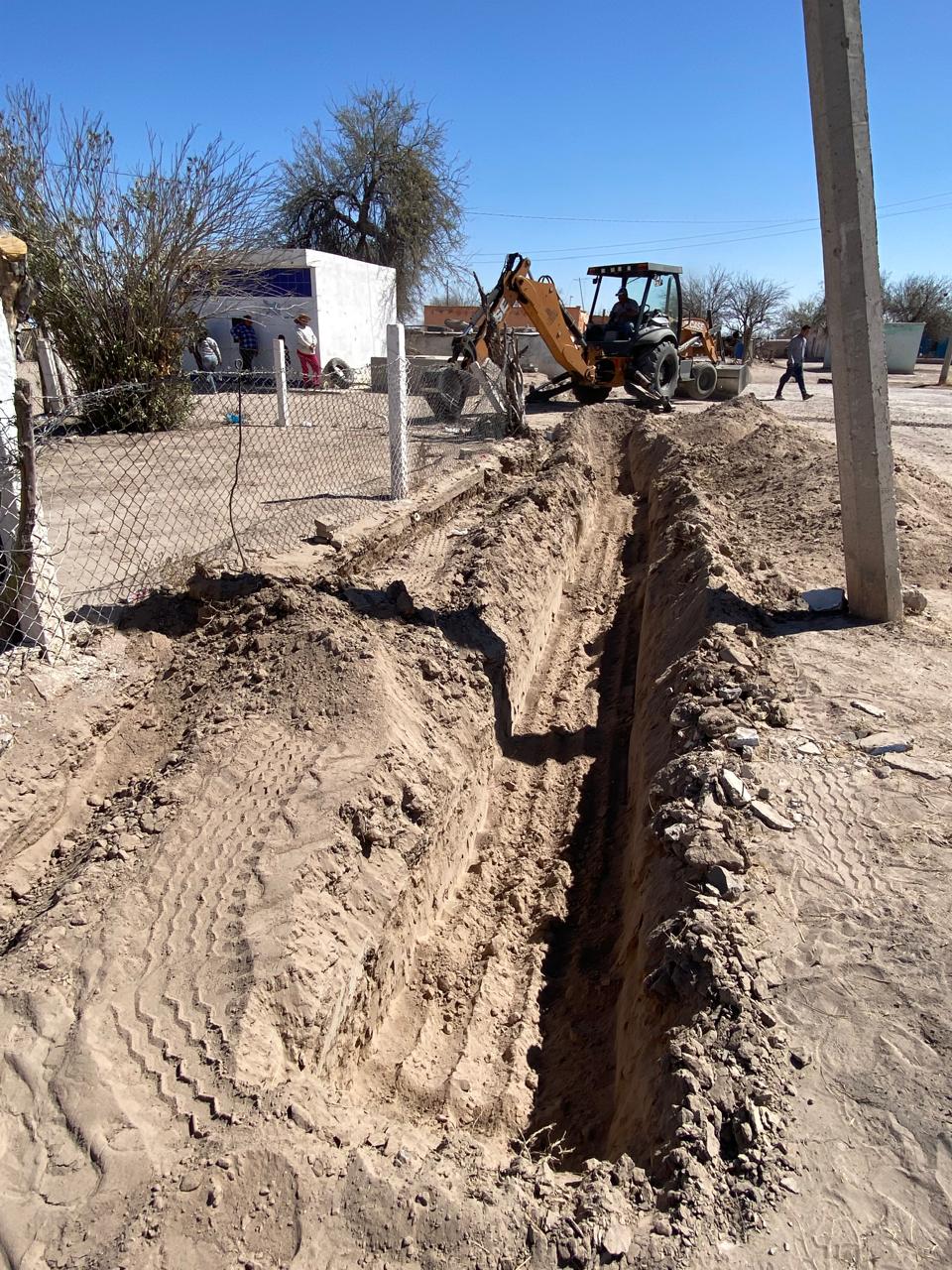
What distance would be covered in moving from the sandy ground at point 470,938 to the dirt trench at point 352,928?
1 cm

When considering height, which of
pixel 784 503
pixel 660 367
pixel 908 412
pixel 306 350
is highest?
pixel 306 350

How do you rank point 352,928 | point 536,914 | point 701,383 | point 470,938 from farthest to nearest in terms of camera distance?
1. point 701,383
2. point 536,914
3. point 470,938
4. point 352,928

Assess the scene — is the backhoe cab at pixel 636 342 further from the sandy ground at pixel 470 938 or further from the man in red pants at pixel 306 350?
the sandy ground at pixel 470 938

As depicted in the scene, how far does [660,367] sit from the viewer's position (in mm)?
16719

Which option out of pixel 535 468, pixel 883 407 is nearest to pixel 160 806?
pixel 883 407

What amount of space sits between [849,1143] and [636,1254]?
67 centimetres

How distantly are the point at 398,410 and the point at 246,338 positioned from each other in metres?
14.1

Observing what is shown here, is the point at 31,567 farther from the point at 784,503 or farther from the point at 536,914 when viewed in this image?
A: the point at 784,503

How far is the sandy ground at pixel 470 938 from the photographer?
2080 millimetres

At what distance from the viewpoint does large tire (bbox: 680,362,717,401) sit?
763 inches

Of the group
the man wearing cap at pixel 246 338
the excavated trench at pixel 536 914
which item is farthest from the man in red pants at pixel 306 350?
the excavated trench at pixel 536 914

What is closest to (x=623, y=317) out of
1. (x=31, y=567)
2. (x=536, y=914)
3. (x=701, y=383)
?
(x=701, y=383)

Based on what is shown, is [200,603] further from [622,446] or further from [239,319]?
[239,319]

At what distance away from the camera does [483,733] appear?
485 centimetres
